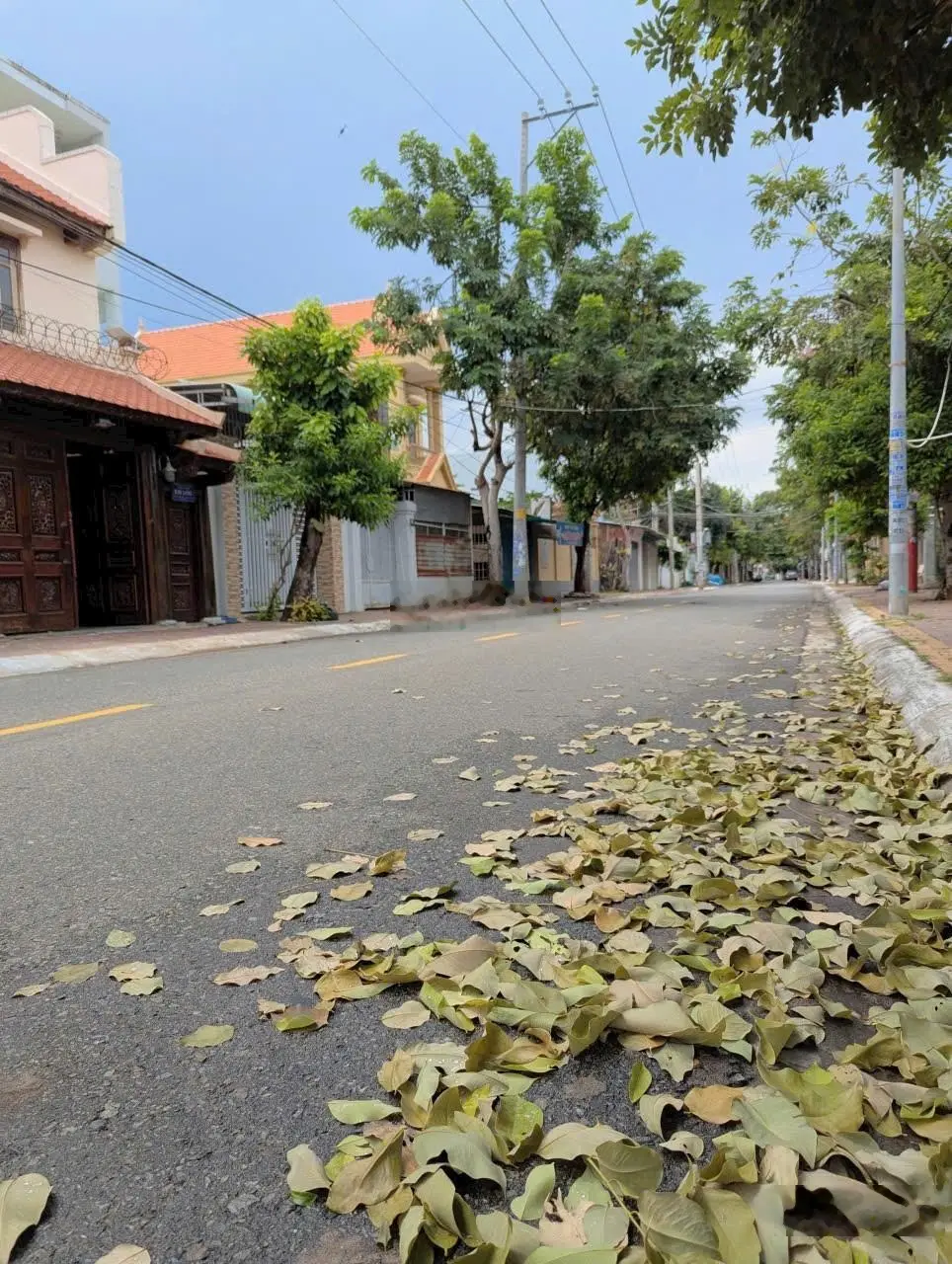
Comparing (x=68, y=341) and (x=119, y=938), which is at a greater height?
(x=68, y=341)

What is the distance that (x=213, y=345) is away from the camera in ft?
80.6

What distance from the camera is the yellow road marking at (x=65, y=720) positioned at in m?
4.86

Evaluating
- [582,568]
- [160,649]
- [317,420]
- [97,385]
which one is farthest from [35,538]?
[582,568]

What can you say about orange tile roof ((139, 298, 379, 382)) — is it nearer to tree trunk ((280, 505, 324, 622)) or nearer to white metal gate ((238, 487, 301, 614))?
white metal gate ((238, 487, 301, 614))

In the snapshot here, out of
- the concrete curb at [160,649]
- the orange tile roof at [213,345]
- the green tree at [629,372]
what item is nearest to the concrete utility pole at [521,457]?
the green tree at [629,372]

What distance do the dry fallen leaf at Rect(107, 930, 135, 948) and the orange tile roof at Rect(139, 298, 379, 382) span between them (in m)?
21.7

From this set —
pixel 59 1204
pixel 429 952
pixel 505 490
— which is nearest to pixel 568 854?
pixel 429 952

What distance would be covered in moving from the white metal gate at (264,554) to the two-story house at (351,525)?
20 millimetres

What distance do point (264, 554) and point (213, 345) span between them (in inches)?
400

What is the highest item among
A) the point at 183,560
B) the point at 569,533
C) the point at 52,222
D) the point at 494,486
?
the point at 52,222

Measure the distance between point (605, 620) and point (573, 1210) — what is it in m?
14.1

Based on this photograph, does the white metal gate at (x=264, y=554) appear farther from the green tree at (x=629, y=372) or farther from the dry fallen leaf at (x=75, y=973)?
the dry fallen leaf at (x=75, y=973)

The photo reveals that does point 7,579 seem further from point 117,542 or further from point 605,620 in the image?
point 605,620

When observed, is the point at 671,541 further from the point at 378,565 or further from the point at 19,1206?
the point at 19,1206
